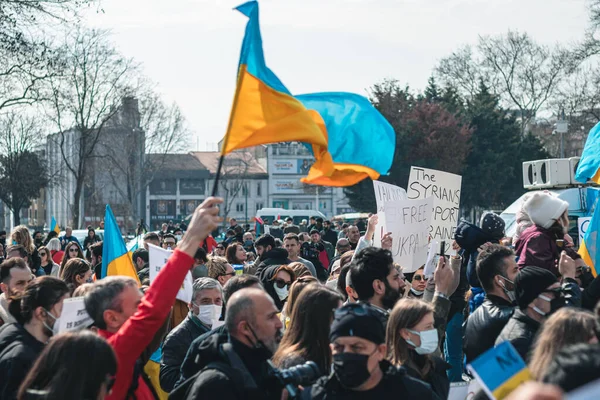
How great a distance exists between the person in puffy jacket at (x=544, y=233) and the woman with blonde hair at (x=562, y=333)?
2870 mm

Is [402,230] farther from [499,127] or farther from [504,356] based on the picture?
[499,127]

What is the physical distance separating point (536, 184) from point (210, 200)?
15.7m

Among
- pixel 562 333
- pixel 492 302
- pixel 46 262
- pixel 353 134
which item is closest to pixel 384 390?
pixel 562 333

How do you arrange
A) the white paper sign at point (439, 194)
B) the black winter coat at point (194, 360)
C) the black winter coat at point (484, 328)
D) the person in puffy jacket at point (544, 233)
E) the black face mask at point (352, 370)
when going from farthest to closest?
1. the white paper sign at point (439, 194)
2. the person in puffy jacket at point (544, 233)
3. the black winter coat at point (484, 328)
4. the black winter coat at point (194, 360)
5. the black face mask at point (352, 370)

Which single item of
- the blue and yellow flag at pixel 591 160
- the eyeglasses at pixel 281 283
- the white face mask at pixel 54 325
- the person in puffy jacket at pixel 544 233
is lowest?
the eyeglasses at pixel 281 283

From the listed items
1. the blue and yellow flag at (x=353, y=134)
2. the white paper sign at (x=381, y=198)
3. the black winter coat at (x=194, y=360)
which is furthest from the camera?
the white paper sign at (x=381, y=198)

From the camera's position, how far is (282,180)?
109562 mm

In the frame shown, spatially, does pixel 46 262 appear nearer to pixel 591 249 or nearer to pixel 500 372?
pixel 591 249

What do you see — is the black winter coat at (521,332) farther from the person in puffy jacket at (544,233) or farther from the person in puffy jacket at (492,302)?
the person in puffy jacket at (544,233)

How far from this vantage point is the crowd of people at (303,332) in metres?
3.65

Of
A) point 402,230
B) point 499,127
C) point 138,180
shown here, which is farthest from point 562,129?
point 138,180

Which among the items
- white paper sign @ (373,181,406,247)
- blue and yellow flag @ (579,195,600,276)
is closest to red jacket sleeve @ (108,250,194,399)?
white paper sign @ (373,181,406,247)

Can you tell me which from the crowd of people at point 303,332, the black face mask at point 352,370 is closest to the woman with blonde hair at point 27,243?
the crowd of people at point 303,332

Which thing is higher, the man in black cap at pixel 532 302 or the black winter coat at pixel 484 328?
the man in black cap at pixel 532 302
